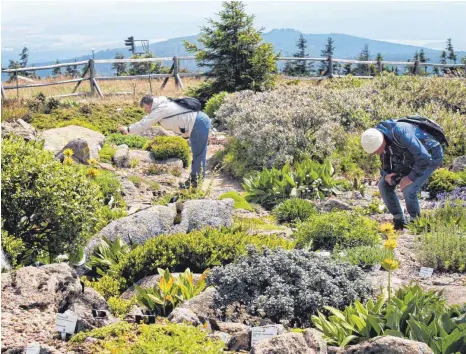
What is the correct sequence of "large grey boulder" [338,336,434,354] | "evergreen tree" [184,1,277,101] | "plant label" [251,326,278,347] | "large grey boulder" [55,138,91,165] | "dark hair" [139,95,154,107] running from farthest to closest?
"evergreen tree" [184,1,277,101], "large grey boulder" [55,138,91,165], "dark hair" [139,95,154,107], "plant label" [251,326,278,347], "large grey boulder" [338,336,434,354]

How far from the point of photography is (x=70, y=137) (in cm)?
1636

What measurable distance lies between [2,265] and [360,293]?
3218 mm

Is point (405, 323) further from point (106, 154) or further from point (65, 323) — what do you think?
point (106, 154)

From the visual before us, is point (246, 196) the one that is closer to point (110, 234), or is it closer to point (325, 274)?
point (110, 234)

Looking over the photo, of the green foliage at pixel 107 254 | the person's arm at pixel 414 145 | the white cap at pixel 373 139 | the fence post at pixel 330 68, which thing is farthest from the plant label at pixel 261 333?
the fence post at pixel 330 68

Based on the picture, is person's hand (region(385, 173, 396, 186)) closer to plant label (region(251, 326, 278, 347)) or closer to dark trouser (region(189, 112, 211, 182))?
dark trouser (region(189, 112, 211, 182))

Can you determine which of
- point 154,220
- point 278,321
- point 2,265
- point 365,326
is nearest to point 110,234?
point 154,220

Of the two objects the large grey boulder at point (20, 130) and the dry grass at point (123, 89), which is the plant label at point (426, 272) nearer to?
the large grey boulder at point (20, 130)

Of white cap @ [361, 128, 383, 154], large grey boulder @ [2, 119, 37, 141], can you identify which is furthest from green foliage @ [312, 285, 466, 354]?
large grey boulder @ [2, 119, 37, 141]

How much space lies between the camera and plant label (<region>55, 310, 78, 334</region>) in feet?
17.5

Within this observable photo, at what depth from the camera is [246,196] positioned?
12422mm

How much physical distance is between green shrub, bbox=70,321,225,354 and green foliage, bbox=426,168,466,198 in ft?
27.3

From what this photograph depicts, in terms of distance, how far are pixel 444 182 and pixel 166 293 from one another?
7637 millimetres

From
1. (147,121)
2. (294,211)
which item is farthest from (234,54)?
(294,211)
